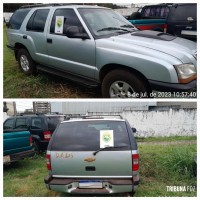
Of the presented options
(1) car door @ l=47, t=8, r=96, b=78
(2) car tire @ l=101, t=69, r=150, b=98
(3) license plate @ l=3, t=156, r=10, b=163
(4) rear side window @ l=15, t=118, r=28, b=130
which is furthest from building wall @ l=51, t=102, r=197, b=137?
(2) car tire @ l=101, t=69, r=150, b=98

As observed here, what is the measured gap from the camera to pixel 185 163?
499cm

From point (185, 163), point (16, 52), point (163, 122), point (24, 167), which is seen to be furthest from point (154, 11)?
point (24, 167)

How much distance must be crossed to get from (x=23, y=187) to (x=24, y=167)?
1468mm

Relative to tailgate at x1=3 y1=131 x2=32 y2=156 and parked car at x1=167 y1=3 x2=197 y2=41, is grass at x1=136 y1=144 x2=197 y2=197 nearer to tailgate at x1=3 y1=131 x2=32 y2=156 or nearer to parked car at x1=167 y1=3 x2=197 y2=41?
tailgate at x1=3 y1=131 x2=32 y2=156

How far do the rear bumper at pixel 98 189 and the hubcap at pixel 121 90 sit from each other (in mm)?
1433

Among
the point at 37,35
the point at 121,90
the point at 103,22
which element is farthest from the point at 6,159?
the point at 103,22

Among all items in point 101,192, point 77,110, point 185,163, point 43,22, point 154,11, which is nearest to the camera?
point 101,192

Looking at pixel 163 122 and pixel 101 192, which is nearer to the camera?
pixel 101 192

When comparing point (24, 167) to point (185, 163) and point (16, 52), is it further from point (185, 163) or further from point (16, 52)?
point (185, 163)

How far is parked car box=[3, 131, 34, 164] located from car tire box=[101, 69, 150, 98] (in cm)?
250

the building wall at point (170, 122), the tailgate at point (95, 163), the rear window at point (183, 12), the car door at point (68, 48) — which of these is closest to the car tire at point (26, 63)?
the car door at point (68, 48)

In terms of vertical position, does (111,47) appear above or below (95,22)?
below

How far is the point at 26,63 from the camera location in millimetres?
6215

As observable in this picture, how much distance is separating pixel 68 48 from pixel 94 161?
246cm
